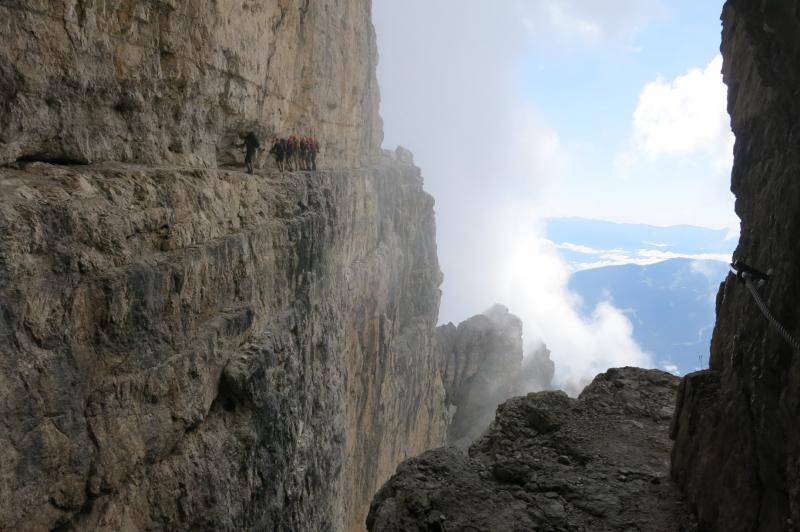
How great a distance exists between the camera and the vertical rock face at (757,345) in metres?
5.57

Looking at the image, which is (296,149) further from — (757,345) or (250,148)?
(757,345)

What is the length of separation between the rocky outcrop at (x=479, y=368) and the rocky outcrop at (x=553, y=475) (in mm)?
42466

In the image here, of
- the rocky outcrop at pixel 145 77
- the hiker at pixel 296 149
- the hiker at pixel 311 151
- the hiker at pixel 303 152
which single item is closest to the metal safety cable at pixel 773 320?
the rocky outcrop at pixel 145 77

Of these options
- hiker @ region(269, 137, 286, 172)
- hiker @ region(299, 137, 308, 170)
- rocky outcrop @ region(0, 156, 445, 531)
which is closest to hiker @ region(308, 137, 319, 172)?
hiker @ region(299, 137, 308, 170)

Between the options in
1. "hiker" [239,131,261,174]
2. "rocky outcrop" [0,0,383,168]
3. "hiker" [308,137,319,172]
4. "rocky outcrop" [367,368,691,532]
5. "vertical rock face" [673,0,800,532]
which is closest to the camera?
"vertical rock face" [673,0,800,532]

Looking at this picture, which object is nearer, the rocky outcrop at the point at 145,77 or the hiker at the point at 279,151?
the rocky outcrop at the point at 145,77

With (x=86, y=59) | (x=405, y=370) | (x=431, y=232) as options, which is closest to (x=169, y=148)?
(x=86, y=59)

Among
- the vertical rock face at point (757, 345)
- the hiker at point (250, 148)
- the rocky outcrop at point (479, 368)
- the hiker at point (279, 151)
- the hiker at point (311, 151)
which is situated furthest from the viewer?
the rocky outcrop at point (479, 368)

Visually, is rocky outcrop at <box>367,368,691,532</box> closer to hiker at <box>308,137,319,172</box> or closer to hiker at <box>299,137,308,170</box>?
hiker at <box>299,137,308,170</box>

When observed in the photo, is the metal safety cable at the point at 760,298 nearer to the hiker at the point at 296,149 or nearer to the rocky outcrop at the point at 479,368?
the hiker at the point at 296,149

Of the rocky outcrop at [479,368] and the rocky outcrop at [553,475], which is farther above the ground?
the rocky outcrop at [553,475]

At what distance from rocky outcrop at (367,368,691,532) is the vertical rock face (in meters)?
0.80

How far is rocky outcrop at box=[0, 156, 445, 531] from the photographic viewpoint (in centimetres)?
775

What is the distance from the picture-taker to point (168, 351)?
1034 cm
